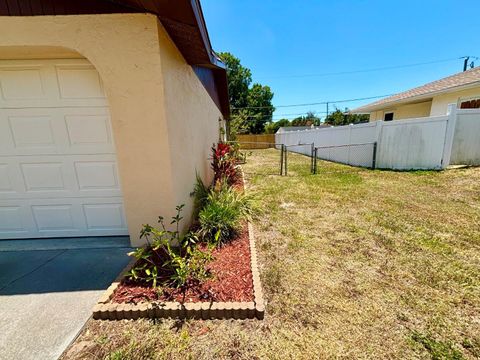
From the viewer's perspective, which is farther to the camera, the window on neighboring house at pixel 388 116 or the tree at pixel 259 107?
the tree at pixel 259 107

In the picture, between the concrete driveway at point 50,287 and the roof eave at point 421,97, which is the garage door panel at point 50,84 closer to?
the concrete driveway at point 50,287

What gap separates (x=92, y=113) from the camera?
3.09 m

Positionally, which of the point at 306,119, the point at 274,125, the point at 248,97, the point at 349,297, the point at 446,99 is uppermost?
the point at 248,97

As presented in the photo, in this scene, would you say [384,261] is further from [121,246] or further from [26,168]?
[26,168]

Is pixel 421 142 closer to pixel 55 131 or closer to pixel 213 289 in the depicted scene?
pixel 213 289

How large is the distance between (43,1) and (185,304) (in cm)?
365

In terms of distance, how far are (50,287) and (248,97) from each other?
35108 millimetres

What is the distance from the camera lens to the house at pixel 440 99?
881cm

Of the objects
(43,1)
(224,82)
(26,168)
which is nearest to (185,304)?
(26,168)

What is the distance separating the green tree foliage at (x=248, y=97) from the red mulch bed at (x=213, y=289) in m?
30.3

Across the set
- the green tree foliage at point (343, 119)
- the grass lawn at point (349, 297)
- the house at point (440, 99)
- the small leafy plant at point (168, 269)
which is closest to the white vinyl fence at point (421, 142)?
the house at point (440, 99)

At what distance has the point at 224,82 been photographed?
30.9 ft

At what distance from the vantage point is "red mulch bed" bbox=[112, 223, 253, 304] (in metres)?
2.19

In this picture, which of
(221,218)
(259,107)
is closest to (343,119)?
(259,107)
